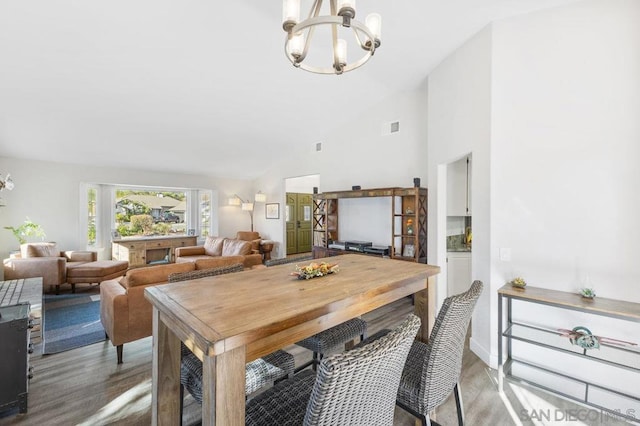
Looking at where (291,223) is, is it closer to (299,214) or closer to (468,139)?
(299,214)

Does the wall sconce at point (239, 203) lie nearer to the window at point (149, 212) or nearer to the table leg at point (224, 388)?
the window at point (149, 212)

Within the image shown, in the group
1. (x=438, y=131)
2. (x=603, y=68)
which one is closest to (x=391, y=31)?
(x=438, y=131)

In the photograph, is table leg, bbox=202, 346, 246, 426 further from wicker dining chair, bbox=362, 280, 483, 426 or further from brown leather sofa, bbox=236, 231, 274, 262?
brown leather sofa, bbox=236, 231, 274, 262

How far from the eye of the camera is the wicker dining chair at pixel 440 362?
4.73 ft

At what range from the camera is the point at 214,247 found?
22.3ft

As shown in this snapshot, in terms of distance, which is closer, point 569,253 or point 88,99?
point 569,253

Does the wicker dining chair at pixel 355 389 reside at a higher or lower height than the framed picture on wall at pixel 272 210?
A: lower

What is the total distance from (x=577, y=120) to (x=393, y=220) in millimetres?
2759

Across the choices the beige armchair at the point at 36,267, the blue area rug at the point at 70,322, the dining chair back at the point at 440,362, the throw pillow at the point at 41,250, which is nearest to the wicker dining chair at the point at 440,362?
the dining chair back at the point at 440,362

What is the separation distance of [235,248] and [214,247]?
1012 millimetres

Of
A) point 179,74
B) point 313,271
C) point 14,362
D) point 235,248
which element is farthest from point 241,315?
point 235,248

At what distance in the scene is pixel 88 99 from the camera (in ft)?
13.2

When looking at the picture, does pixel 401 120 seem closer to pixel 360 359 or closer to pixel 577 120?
pixel 577 120

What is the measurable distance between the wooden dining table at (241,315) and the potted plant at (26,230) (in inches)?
233
